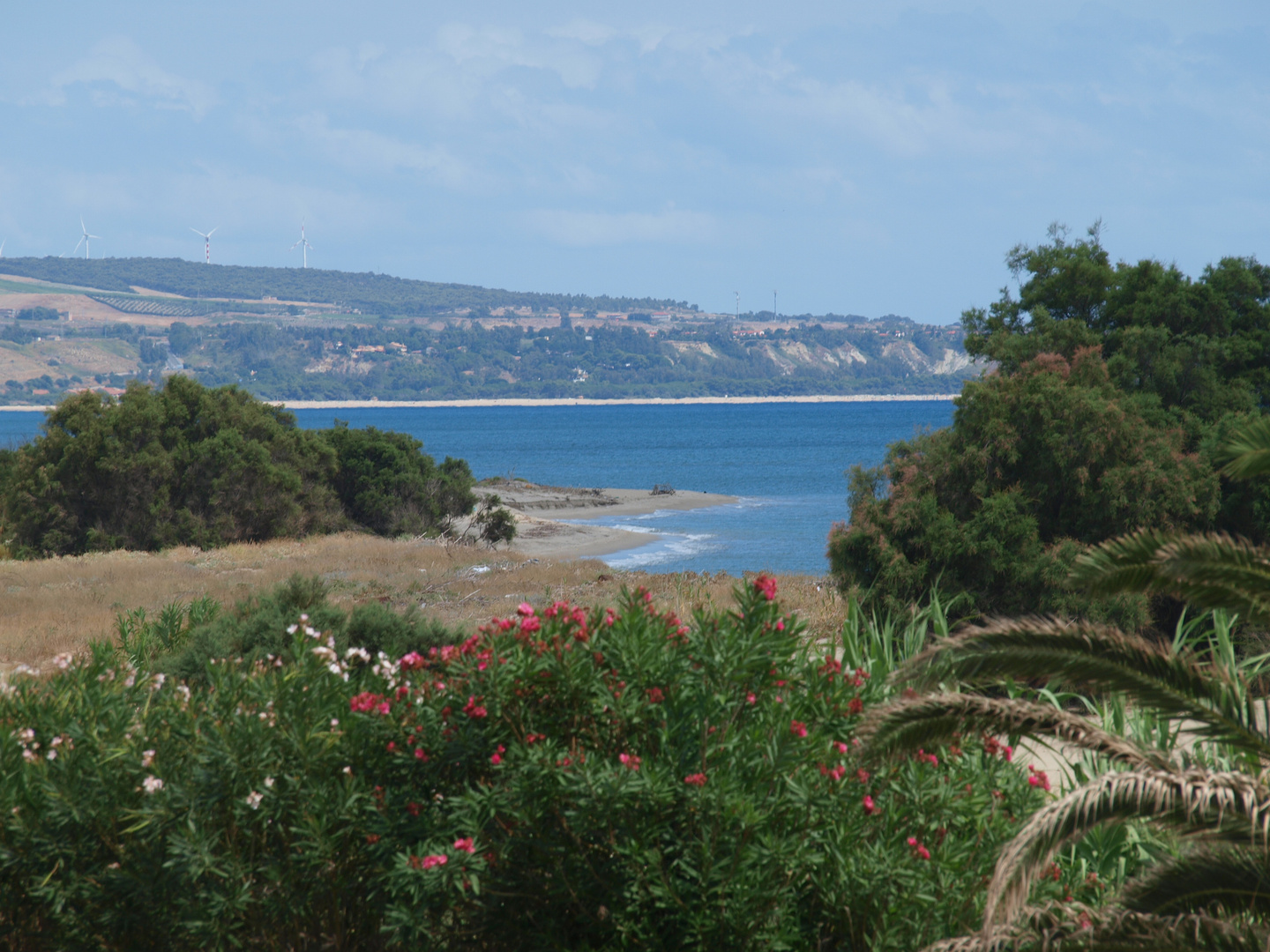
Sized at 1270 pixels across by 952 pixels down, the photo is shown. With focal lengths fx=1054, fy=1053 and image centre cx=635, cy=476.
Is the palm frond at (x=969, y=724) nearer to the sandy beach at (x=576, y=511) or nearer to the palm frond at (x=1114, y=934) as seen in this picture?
the palm frond at (x=1114, y=934)

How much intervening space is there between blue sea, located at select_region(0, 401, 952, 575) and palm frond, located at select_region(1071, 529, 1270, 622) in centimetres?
1127

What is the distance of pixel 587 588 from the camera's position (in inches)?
779

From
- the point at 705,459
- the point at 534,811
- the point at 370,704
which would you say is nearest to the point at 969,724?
the point at 534,811

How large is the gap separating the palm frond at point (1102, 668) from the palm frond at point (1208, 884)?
0.33 meters

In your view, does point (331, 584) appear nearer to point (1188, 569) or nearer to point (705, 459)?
point (1188, 569)

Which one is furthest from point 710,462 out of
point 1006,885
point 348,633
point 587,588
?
point 1006,885

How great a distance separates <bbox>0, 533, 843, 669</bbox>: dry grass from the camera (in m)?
13.5

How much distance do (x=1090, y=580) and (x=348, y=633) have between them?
6556 millimetres

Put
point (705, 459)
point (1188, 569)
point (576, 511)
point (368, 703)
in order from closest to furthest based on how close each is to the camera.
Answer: point (1188, 569)
point (368, 703)
point (576, 511)
point (705, 459)

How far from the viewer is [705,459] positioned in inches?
3686

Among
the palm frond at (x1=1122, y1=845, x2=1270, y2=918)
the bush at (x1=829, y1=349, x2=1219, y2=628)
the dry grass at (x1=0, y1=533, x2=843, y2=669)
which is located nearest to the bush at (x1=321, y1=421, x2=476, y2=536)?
the dry grass at (x1=0, y1=533, x2=843, y2=669)

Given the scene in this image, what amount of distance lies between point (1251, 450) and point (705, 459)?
296ft

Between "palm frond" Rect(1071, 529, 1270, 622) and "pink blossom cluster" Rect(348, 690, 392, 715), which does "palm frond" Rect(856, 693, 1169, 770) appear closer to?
"palm frond" Rect(1071, 529, 1270, 622)

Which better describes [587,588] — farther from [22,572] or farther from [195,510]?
[195,510]
